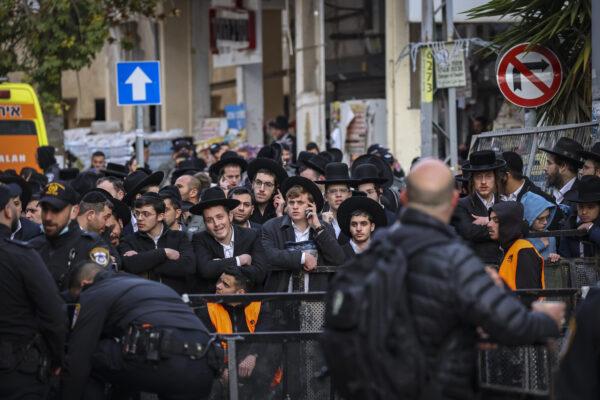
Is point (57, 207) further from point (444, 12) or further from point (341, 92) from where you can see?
point (341, 92)

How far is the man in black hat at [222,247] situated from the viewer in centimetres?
1008

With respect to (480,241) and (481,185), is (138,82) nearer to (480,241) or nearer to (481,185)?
(481,185)

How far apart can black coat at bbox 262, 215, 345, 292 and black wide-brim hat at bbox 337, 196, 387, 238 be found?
0.44 ft

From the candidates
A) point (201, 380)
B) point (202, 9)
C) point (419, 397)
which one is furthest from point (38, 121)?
point (202, 9)

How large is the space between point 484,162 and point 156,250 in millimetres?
3197

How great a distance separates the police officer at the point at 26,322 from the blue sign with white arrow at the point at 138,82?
9183 millimetres

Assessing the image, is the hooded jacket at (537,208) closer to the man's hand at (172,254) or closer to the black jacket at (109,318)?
the man's hand at (172,254)

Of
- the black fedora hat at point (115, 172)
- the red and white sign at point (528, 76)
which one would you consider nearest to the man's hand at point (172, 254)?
the red and white sign at point (528, 76)

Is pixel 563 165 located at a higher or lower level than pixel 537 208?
higher

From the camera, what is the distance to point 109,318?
25.3 ft

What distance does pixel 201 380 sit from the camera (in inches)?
303

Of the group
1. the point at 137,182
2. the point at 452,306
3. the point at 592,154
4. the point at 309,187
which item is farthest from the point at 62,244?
the point at 592,154

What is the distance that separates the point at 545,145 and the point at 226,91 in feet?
93.0

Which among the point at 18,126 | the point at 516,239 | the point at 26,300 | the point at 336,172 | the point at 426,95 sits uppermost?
the point at 426,95
